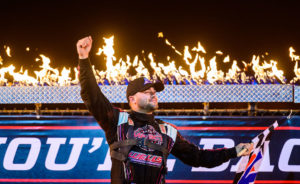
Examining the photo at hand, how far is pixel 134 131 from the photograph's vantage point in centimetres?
315

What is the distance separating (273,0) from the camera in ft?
41.6

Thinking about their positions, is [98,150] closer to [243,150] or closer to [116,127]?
[116,127]

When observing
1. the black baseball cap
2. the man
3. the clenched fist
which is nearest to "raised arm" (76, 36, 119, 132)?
the man

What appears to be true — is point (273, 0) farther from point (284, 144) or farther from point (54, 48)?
point (284, 144)

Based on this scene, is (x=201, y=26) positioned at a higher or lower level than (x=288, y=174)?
higher

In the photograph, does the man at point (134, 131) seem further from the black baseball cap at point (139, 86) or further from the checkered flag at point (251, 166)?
the checkered flag at point (251, 166)

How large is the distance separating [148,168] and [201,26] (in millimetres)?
10469

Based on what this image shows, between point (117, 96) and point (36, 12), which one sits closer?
point (117, 96)

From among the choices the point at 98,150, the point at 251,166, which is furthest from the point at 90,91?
the point at 98,150

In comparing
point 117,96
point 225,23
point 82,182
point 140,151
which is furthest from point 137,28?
point 140,151

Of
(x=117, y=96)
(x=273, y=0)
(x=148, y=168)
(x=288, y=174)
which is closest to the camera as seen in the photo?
(x=148, y=168)

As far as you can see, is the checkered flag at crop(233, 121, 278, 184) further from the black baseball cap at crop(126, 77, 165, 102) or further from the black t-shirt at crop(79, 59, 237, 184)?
the black baseball cap at crop(126, 77, 165, 102)

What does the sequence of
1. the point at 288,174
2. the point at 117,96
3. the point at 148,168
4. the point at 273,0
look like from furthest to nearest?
the point at 273,0, the point at 117,96, the point at 288,174, the point at 148,168

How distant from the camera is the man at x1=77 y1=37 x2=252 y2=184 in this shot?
2.93m
